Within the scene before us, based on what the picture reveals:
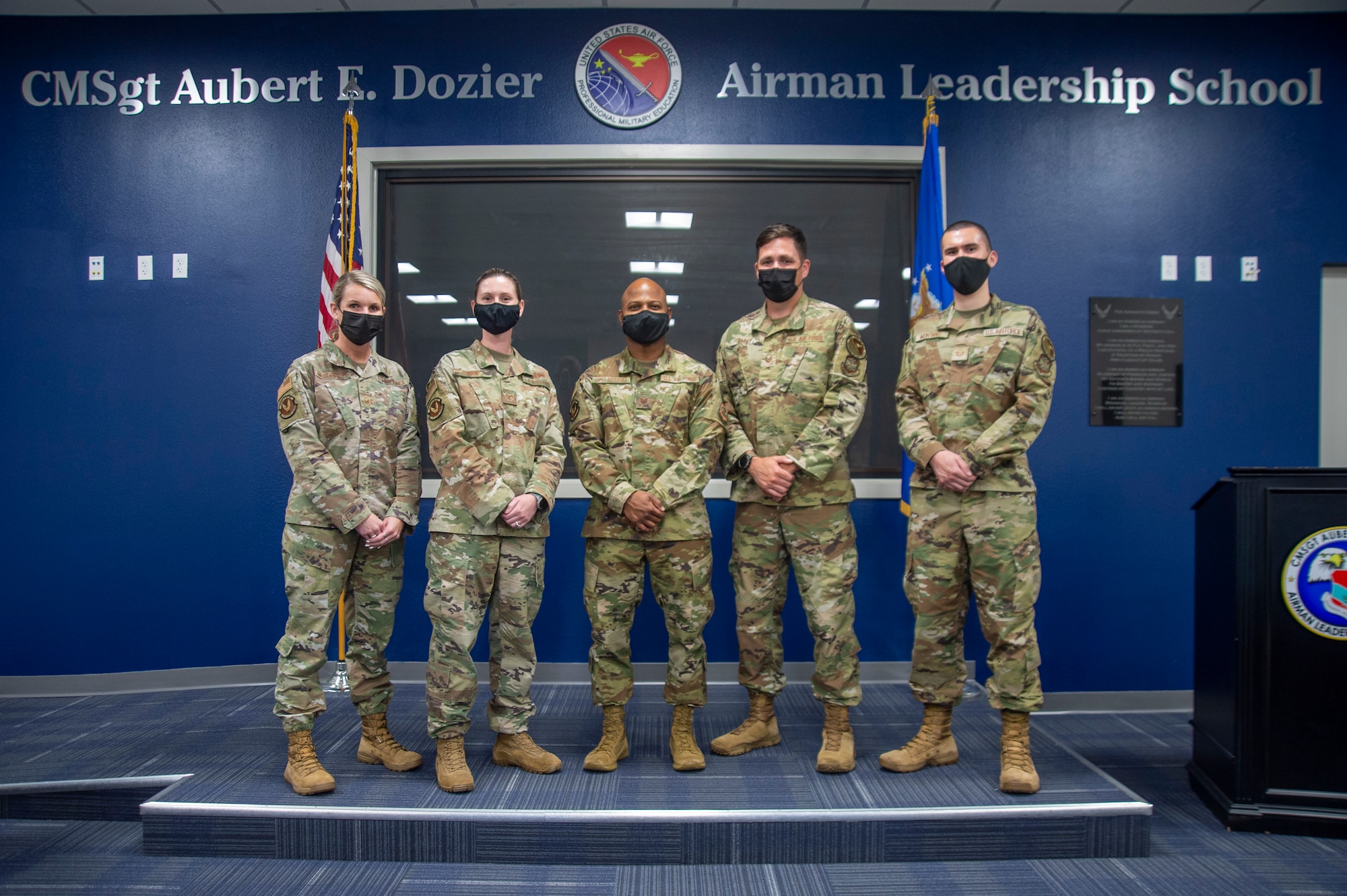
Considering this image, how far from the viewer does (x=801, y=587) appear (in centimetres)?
249

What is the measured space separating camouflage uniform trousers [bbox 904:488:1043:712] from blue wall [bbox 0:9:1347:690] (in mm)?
1024

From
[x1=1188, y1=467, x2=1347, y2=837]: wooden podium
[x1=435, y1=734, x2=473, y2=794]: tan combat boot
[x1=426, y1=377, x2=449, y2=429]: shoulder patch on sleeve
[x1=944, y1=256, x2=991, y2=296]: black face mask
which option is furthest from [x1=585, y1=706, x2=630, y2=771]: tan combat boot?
[x1=1188, y1=467, x2=1347, y2=837]: wooden podium

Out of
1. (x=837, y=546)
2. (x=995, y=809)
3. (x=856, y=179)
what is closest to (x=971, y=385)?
(x=837, y=546)

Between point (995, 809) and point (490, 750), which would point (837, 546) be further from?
point (490, 750)

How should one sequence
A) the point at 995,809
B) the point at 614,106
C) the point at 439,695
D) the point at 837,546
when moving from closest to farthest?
the point at 995,809 → the point at 439,695 → the point at 837,546 → the point at 614,106

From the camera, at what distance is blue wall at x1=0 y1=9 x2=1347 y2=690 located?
3443 mm

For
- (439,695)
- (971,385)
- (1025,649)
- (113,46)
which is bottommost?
(439,695)

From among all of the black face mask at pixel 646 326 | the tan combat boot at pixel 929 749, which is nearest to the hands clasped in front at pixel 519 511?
the black face mask at pixel 646 326

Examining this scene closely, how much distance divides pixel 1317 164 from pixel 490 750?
4.61 m

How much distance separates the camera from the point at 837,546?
8.00 ft

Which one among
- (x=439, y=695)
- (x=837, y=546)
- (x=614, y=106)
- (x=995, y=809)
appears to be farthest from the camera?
(x=614, y=106)

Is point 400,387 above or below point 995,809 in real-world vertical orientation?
above

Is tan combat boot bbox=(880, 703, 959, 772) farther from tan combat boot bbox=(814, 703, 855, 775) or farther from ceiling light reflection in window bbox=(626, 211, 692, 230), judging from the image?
ceiling light reflection in window bbox=(626, 211, 692, 230)

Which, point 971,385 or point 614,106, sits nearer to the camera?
point 971,385
